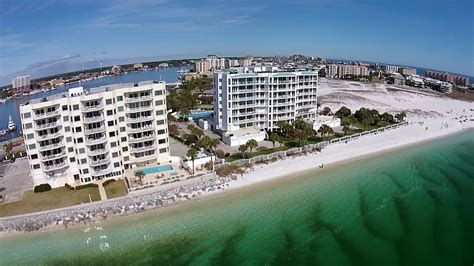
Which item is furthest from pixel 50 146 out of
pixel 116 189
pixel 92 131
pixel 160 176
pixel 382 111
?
pixel 382 111

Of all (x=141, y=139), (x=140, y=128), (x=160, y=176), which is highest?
(x=140, y=128)

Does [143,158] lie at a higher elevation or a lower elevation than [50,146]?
lower

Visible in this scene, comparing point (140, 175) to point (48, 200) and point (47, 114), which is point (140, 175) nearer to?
point (48, 200)

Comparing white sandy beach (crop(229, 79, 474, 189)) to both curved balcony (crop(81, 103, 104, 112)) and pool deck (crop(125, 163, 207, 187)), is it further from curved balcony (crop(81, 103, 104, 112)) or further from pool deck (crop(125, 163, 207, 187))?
curved balcony (crop(81, 103, 104, 112))

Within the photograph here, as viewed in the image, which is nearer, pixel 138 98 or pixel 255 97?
pixel 138 98

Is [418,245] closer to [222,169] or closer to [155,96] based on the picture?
[222,169]

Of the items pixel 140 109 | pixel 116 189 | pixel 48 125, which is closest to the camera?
pixel 48 125
